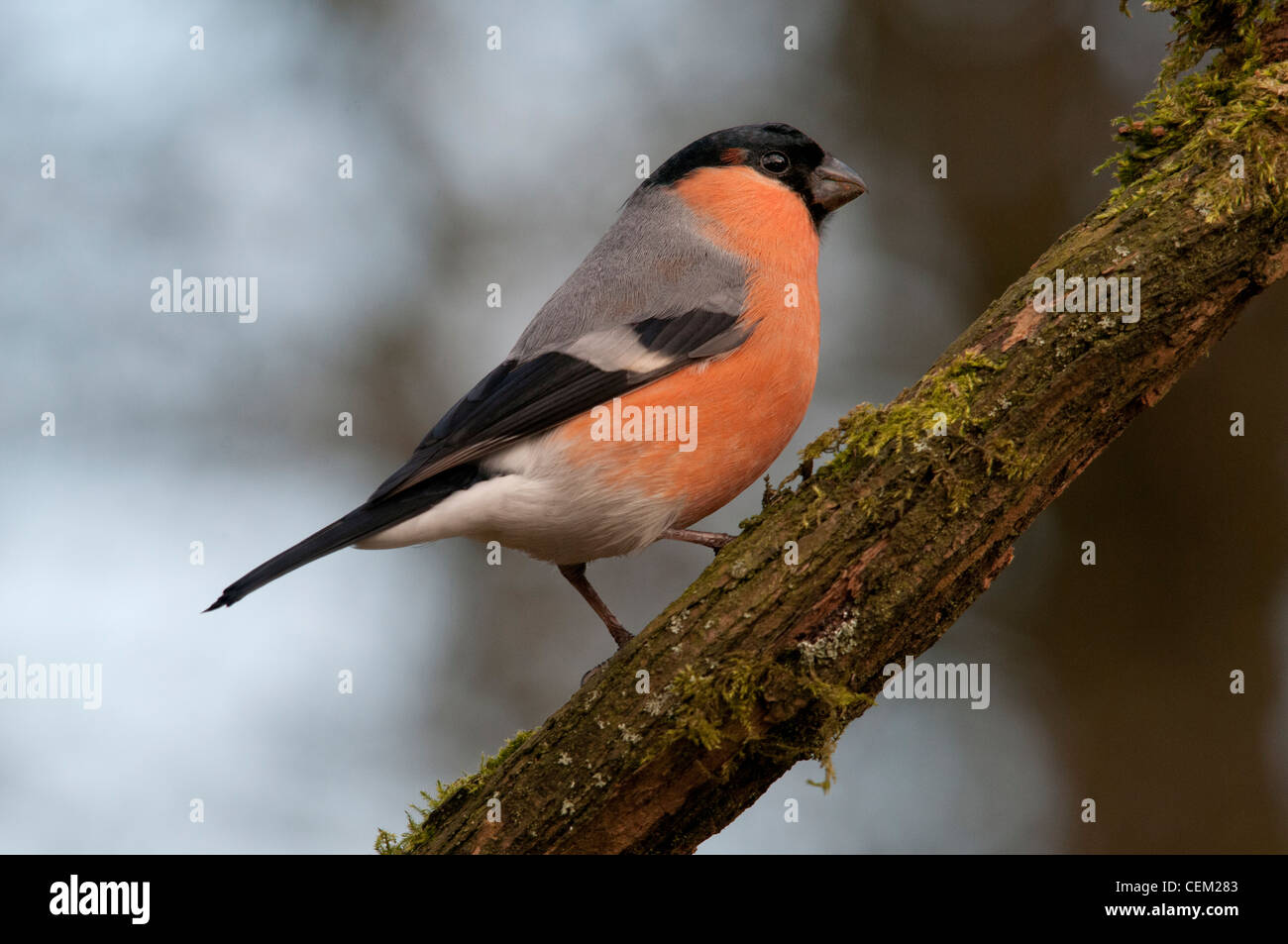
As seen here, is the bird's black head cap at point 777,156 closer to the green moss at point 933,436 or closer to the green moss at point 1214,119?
the green moss at point 1214,119

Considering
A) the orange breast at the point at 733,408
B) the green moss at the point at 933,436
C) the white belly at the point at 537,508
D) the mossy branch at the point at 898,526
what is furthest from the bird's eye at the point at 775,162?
the green moss at the point at 933,436

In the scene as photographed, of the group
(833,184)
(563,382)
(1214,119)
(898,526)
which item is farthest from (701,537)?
(1214,119)

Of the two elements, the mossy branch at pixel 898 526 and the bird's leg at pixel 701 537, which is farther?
the bird's leg at pixel 701 537

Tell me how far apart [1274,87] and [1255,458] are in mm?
Result: 4113

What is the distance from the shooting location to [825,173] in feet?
18.6

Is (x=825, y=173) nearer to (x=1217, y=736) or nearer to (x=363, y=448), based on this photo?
(x=1217, y=736)

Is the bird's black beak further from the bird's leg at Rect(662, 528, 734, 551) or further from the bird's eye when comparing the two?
the bird's leg at Rect(662, 528, 734, 551)

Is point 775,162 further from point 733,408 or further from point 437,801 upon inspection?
point 437,801

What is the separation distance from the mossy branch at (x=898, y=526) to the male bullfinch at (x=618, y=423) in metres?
0.91

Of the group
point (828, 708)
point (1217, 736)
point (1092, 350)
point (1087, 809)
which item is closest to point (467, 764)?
point (1087, 809)

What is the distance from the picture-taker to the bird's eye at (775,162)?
18.6ft

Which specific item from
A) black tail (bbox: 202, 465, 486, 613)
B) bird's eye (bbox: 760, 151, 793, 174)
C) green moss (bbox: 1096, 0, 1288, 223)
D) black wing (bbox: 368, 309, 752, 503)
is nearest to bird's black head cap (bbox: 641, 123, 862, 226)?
bird's eye (bbox: 760, 151, 793, 174)

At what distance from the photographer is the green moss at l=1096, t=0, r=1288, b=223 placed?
11.6 ft

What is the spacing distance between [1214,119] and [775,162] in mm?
2318
